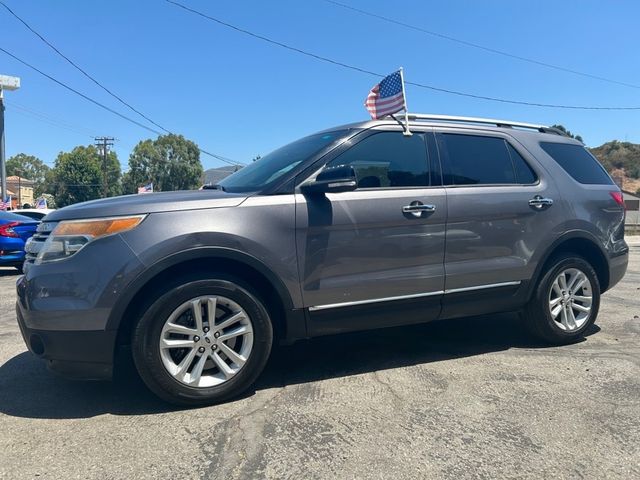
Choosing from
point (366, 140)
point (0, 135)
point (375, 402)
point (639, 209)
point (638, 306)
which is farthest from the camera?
point (639, 209)

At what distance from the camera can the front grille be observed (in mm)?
3155

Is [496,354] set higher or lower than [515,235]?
lower

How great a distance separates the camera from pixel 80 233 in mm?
2998

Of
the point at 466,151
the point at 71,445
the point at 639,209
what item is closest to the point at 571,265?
the point at 466,151

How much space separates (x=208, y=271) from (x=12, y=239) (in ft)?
25.7

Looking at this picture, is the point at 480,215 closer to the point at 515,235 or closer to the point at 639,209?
the point at 515,235

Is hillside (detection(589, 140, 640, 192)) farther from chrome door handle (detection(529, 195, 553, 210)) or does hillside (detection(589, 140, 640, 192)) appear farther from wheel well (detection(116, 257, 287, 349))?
wheel well (detection(116, 257, 287, 349))

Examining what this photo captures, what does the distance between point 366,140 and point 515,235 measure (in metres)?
1.48

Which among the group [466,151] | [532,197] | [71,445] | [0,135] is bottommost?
[71,445]

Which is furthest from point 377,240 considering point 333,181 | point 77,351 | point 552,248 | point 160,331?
point 77,351

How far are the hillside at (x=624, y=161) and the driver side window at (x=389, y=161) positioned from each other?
295ft

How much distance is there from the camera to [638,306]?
20.2 ft

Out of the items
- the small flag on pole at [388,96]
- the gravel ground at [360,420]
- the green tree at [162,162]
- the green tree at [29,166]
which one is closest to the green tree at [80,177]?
the green tree at [162,162]

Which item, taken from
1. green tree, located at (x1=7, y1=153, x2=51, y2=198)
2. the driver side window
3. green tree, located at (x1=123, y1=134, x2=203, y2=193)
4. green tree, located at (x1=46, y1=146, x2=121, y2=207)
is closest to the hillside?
green tree, located at (x1=123, y1=134, x2=203, y2=193)
